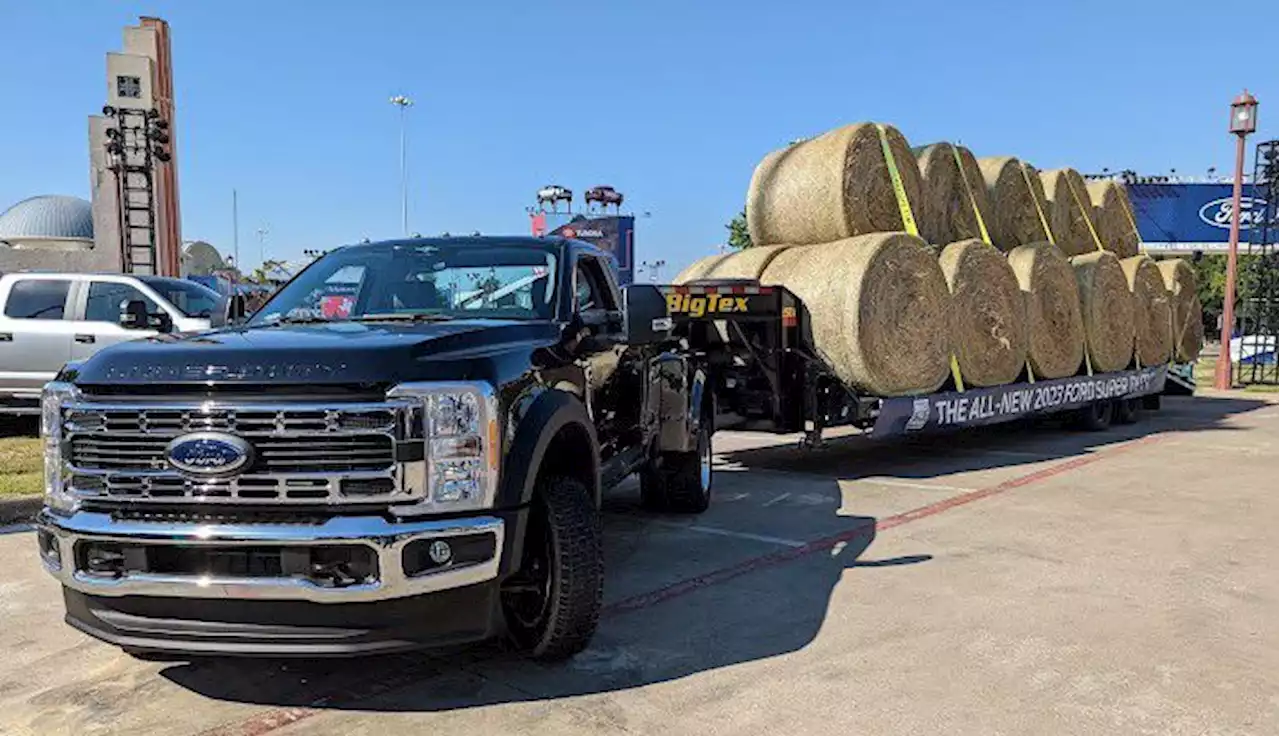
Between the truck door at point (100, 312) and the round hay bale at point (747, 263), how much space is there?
224 inches

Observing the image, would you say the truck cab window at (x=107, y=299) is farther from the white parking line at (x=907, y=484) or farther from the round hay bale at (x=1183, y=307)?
the round hay bale at (x=1183, y=307)

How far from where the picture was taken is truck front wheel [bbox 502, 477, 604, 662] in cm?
374

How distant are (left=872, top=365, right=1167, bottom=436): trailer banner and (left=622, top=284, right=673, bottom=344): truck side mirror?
4874mm

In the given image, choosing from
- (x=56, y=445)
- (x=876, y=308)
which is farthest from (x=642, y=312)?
(x=876, y=308)

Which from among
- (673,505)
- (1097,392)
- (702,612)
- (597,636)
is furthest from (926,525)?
(1097,392)

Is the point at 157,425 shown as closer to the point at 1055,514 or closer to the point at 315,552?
the point at 315,552

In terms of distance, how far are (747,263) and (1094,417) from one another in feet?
18.7

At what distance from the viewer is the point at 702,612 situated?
474 cm

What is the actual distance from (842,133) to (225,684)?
769cm

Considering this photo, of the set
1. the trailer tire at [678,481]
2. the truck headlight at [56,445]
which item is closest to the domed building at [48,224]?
the trailer tire at [678,481]

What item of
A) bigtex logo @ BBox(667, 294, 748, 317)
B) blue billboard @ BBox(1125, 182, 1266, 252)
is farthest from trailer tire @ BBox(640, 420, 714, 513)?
blue billboard @ BBox(1125, 182, 1266, 252)

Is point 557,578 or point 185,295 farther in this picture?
point 185,295

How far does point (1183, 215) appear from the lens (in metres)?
47.1

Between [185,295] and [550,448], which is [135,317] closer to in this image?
[550,448]
